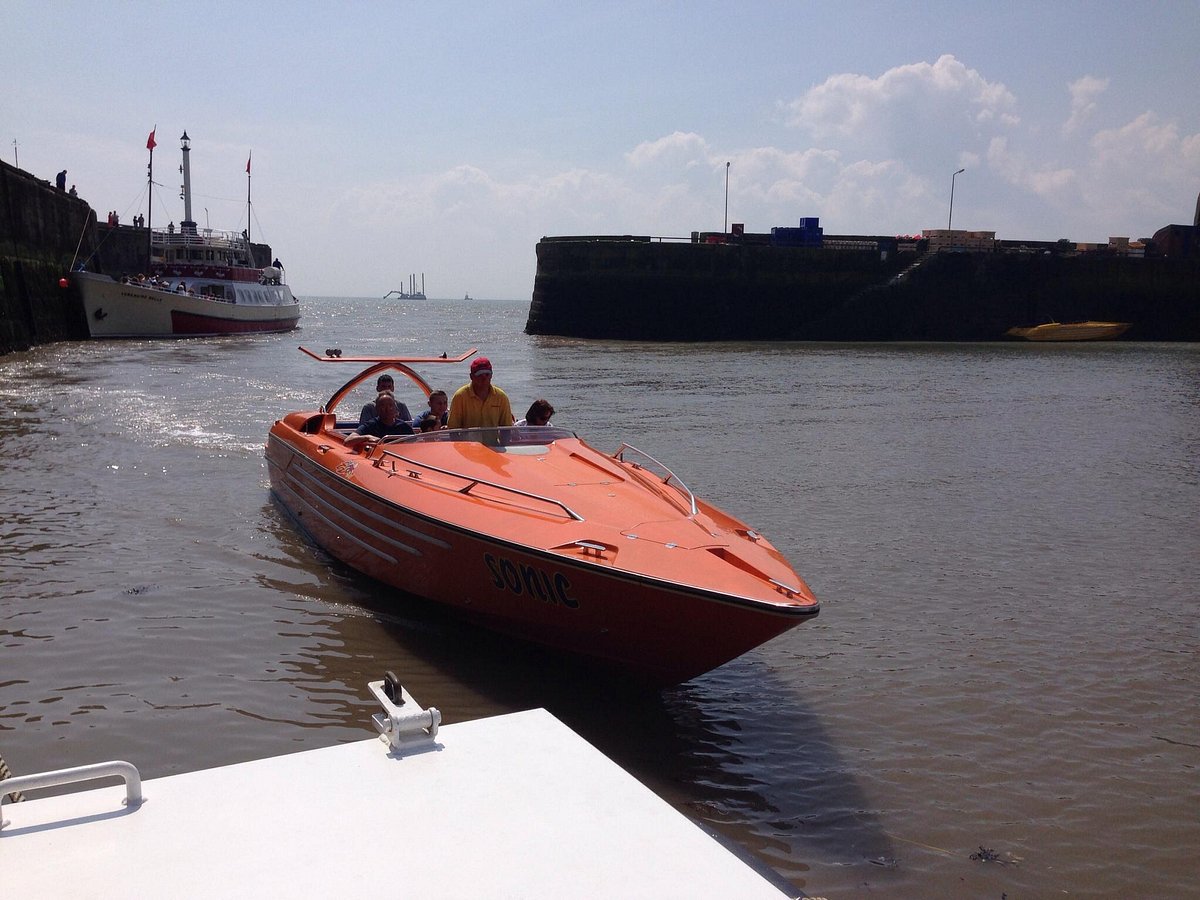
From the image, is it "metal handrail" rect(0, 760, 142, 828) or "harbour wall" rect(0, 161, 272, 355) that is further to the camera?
"harbour wall" rect(0, 161, 272, 355)

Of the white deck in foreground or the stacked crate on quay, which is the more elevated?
the stacked crate on quay

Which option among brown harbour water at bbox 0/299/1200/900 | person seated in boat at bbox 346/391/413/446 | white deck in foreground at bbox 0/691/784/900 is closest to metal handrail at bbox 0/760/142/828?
white deck in foreground at bbox 0/691/784/900

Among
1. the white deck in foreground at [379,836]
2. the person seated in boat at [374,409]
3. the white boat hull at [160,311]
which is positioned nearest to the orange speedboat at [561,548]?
the person seated in boat at [374,409]

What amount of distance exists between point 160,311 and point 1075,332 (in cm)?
3877

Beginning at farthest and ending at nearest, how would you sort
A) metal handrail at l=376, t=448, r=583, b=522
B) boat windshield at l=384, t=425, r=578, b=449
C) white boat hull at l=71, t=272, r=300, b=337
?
white boat hull at l=71, t=272, r=300, b=337 → boat windshield at l=384, t=425, r=578, b=449 → metal handrail at l=376, t=448, r=583, b=522

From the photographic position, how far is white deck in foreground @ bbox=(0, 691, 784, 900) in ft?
6.61

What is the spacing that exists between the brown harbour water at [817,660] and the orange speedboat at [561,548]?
45cm

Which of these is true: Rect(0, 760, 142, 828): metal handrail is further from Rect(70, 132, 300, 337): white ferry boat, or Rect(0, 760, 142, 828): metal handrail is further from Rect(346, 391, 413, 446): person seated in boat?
Rect(70, 132, 300, 337): white ferry boat

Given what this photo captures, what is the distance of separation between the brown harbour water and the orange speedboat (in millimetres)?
446

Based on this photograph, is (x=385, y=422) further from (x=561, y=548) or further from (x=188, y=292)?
(x=188, y=292)

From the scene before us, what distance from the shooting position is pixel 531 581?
5809 millimetres

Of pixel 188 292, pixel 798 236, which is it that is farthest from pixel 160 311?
pixel 798 236

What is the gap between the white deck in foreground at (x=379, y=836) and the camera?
6.61 feet

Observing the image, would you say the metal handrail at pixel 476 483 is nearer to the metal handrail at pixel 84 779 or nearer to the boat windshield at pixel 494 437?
the boat windshield at pixel 494 437
